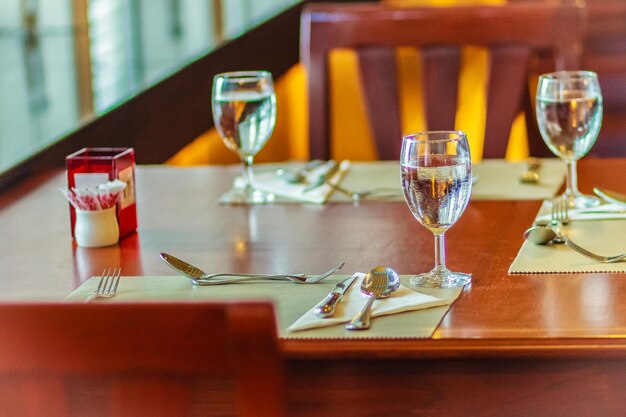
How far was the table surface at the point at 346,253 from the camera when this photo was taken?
83 centimetres

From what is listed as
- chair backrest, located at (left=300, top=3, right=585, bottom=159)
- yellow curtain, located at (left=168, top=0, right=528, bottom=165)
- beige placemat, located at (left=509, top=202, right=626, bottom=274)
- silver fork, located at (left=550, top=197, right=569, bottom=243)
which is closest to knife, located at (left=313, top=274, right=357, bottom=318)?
beige placemat, located at (left=509, top=202, right=626, bottom=274)

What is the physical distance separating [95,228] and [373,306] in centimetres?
45

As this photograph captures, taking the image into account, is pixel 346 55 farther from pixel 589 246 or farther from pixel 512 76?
pixel 589 246

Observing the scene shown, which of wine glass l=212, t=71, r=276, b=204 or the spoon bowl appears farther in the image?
wine glass l=212, t=71, r=276, b=204

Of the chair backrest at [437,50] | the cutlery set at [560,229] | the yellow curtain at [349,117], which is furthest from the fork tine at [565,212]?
the yellow curtain at [349,117]

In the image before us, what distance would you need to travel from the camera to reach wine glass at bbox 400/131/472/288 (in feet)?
3.21

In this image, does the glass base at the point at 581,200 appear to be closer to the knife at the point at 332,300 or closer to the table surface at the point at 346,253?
the table surface at the point at 346,253

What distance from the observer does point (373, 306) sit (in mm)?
921

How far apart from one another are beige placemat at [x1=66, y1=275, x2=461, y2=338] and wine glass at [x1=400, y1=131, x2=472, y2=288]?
69mm

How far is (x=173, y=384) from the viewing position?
548mm

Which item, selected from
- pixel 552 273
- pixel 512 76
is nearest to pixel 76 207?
pixel 552 273

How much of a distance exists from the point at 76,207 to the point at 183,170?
49 cm

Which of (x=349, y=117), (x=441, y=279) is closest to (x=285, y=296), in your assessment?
(x=441, y=279)

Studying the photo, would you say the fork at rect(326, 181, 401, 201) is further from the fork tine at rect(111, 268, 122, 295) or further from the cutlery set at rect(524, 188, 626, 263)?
the fork tine at rect(111, 268, 122, 295)
